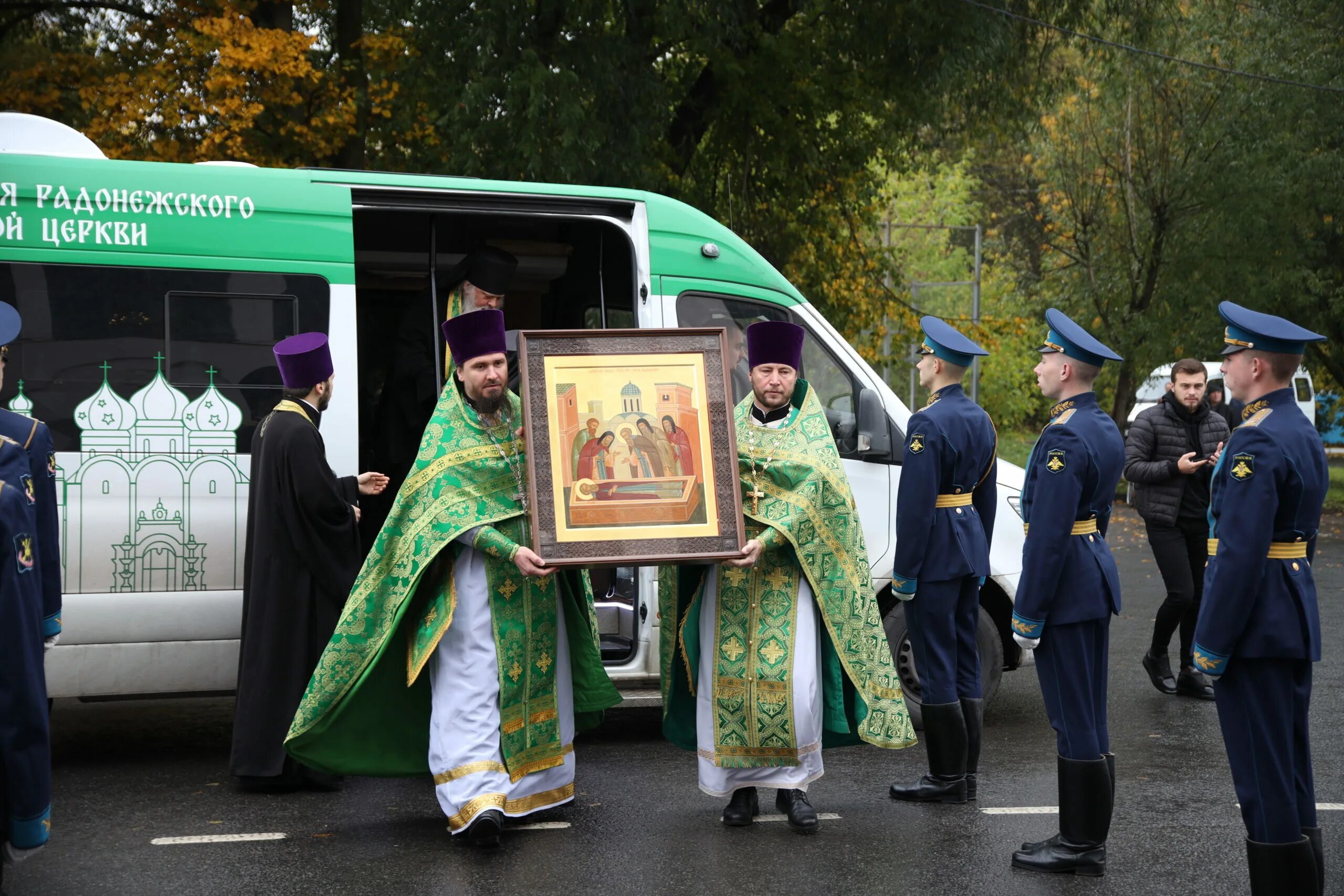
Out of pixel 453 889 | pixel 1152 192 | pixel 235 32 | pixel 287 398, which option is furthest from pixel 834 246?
pixel 453 889

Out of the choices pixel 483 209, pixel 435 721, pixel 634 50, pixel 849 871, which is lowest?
pixel 849 871

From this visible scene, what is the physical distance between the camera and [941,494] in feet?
20.0

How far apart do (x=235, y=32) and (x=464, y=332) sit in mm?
9413

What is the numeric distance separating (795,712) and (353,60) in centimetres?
1113

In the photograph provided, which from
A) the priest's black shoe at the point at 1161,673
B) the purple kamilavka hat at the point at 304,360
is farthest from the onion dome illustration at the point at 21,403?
the priest's black shoe at the point at 1161,673

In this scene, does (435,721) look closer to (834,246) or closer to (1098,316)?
(834,246)

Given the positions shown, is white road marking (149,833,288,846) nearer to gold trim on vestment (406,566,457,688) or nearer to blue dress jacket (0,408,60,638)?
gold trim on vestment (406,566,457,688)

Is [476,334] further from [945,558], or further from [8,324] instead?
[945,558]

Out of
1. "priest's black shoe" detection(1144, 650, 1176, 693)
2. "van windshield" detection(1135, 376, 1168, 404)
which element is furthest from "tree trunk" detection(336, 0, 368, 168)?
"van windshield" detection(1135, 376, 1168, 404)

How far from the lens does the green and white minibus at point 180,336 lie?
6.25 m

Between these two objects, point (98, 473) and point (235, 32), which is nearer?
point (98, 473)

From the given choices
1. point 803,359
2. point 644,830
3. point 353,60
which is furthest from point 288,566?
point 353,60

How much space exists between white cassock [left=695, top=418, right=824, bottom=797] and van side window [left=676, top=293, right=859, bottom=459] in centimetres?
164

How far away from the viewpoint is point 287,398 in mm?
6273
